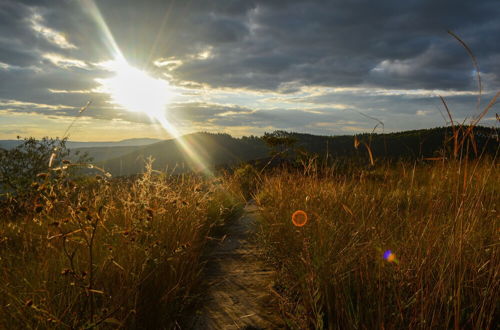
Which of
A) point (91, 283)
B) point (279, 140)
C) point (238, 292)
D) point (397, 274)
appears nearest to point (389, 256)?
point (397, 274)

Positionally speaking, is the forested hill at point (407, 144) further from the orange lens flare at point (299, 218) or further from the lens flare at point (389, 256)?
the orange lens flare at point (299, 218)

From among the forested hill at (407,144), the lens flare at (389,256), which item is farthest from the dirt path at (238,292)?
the forested hill at (407,144)

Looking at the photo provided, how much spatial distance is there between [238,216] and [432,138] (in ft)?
137

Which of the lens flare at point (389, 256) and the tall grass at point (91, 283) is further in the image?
the lens flare at point (389, 256)

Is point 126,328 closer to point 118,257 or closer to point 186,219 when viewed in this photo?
point 118,257

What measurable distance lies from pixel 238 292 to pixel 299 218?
1.09 meters

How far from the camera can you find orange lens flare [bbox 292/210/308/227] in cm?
335

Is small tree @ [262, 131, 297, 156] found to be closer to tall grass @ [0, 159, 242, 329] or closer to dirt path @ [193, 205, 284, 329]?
dirt path @ [193, 205, 284, 329]

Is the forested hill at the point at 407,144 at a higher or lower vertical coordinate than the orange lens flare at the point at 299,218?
higher

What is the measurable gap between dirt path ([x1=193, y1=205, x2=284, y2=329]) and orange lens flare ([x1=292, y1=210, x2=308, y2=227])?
571 millimetres

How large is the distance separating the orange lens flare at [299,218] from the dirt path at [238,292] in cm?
57

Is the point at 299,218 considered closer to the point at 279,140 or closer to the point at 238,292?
the point at 238,292

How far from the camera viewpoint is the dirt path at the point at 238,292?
2314mm

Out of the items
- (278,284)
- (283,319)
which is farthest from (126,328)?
(278,284)
